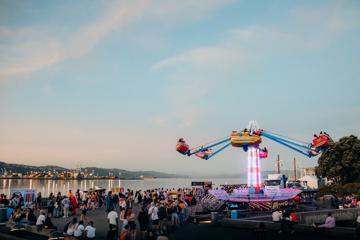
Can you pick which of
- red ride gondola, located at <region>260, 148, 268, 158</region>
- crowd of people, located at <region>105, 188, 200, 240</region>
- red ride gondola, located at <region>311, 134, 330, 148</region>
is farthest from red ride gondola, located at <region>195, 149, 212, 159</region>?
red ride gondola, located at <region>311, 134, 330, 148</region>

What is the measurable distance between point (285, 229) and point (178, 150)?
17.5 m

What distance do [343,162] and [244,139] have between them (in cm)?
2905

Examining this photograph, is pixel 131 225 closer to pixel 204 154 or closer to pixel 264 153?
pixel 204 154

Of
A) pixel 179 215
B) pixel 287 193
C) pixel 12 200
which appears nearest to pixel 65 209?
pixel 12 200

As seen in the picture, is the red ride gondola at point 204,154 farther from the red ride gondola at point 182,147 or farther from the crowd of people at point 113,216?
the crowd of people at point 113,216

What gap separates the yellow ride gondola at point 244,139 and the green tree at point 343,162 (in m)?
25.2

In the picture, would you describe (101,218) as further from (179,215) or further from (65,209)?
(179,215)

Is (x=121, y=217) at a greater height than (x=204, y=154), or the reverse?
(x=204, y=154)

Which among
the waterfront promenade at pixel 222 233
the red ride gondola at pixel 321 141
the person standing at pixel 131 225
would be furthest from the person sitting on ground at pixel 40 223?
the red ride gondola at pixel 321 141

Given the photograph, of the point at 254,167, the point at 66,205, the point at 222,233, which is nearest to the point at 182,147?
the point at 254,167

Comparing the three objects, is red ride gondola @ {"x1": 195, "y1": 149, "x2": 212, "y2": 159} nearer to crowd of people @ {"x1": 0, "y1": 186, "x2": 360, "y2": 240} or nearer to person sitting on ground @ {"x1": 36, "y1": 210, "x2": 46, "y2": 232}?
crowd of people @ {"x1": 0, "y1": 186, "x2": 360, "y2": 240}

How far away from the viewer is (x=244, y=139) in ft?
103

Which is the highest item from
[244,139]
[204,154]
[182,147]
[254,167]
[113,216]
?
[244,139]

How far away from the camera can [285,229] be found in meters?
19.5
